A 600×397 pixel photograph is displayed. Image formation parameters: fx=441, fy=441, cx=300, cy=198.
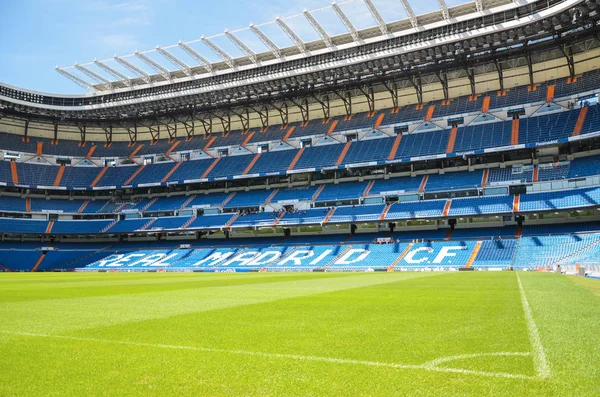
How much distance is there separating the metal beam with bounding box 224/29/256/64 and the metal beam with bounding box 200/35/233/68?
232 centimetres

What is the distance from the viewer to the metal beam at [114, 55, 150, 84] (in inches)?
2051

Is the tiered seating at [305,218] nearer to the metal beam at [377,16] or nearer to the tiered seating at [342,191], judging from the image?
the tiered seating at [342,191]

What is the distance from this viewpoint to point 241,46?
49438 mm

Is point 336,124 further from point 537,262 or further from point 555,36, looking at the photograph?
point 537,262

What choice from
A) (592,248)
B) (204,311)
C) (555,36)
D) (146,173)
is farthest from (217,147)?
(204,311)

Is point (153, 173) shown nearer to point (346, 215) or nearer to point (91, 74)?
point (91, 74)

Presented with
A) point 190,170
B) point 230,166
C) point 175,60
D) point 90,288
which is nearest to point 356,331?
point 90,288

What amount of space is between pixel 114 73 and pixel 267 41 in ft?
69.8

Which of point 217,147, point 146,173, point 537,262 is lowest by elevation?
point 537,262

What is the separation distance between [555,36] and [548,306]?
45693 millimetres

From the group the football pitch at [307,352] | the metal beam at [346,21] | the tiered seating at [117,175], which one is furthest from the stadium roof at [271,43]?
the football pitch at [307,352]

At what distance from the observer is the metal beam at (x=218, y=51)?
4770 cm

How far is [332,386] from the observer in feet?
13.5

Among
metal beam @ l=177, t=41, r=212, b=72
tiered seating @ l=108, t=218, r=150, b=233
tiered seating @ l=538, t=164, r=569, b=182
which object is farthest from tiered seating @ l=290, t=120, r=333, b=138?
tiered seating @ l=538, t=164, r=569, b=182
